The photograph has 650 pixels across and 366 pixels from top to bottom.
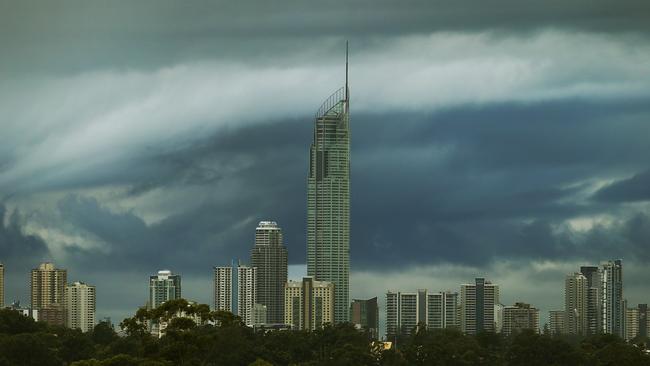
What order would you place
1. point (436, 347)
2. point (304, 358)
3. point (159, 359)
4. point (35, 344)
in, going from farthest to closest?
point (304, 358) → point (436, 347) → point (35, 344) → point (159, 359)

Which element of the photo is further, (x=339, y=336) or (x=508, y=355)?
(x=339, y=336)

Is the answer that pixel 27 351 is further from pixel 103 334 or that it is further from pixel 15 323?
pixel 103 334

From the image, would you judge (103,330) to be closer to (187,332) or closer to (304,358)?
(304,358)

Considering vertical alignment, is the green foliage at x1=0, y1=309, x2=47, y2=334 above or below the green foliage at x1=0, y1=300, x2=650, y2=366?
above

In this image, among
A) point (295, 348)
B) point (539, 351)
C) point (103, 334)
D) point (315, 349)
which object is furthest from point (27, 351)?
point (539, 351)

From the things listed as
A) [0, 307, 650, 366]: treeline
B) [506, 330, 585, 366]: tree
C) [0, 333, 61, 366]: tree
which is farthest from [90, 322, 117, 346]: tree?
[506, 330, 585, 366]: tree

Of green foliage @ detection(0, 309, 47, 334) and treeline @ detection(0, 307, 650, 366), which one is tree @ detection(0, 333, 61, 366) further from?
green foliage @ detection(0, 309, 47, 334)

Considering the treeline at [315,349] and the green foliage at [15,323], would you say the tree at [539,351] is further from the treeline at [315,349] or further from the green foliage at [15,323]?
the green foliage at [15,323]

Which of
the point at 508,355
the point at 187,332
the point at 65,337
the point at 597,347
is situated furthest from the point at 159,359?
the point at 597,347
